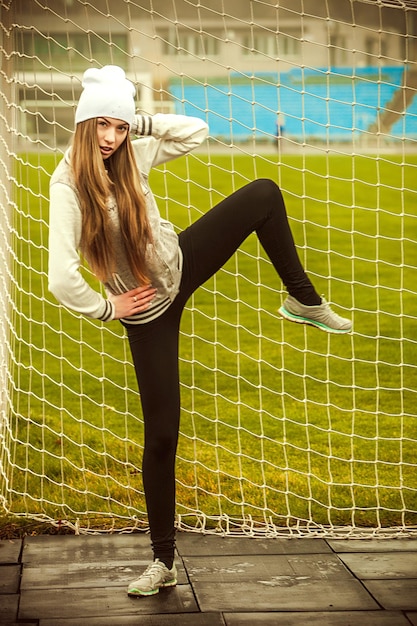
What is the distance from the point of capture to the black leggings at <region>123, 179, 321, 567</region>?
9.12 ft

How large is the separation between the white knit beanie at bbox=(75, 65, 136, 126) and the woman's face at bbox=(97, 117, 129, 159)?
0.05ft

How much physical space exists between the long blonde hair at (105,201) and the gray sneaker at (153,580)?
0.88 m

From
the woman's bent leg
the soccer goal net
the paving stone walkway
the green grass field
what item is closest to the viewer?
the paving stone walkway

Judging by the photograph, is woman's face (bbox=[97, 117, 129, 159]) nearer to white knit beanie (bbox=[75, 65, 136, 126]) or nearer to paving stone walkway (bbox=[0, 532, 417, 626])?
white knit beanie (bbox=[75, 65, 136, 126])

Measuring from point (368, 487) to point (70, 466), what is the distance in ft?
4.18

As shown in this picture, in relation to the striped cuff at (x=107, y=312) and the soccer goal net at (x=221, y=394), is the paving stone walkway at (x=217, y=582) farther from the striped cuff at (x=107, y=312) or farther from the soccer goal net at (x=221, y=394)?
the striped cuff at (x=107, y=312)

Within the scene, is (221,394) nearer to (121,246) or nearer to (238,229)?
(238,229)

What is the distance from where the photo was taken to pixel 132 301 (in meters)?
2.69

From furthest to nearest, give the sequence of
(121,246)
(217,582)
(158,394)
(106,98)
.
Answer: (217,582), (158,394), (121,246), (106,98)

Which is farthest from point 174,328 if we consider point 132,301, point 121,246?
point 121,246

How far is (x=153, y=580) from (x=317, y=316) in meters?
0.94

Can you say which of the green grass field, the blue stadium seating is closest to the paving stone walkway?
the green grass field

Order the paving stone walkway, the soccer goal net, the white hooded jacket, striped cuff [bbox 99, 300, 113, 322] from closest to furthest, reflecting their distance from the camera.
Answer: the white hooded jacket, striped cuff [bbox 99, 300, 113, 322], the paving stone walkway, the soccer goal net

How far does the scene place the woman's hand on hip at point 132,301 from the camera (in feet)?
8.76
